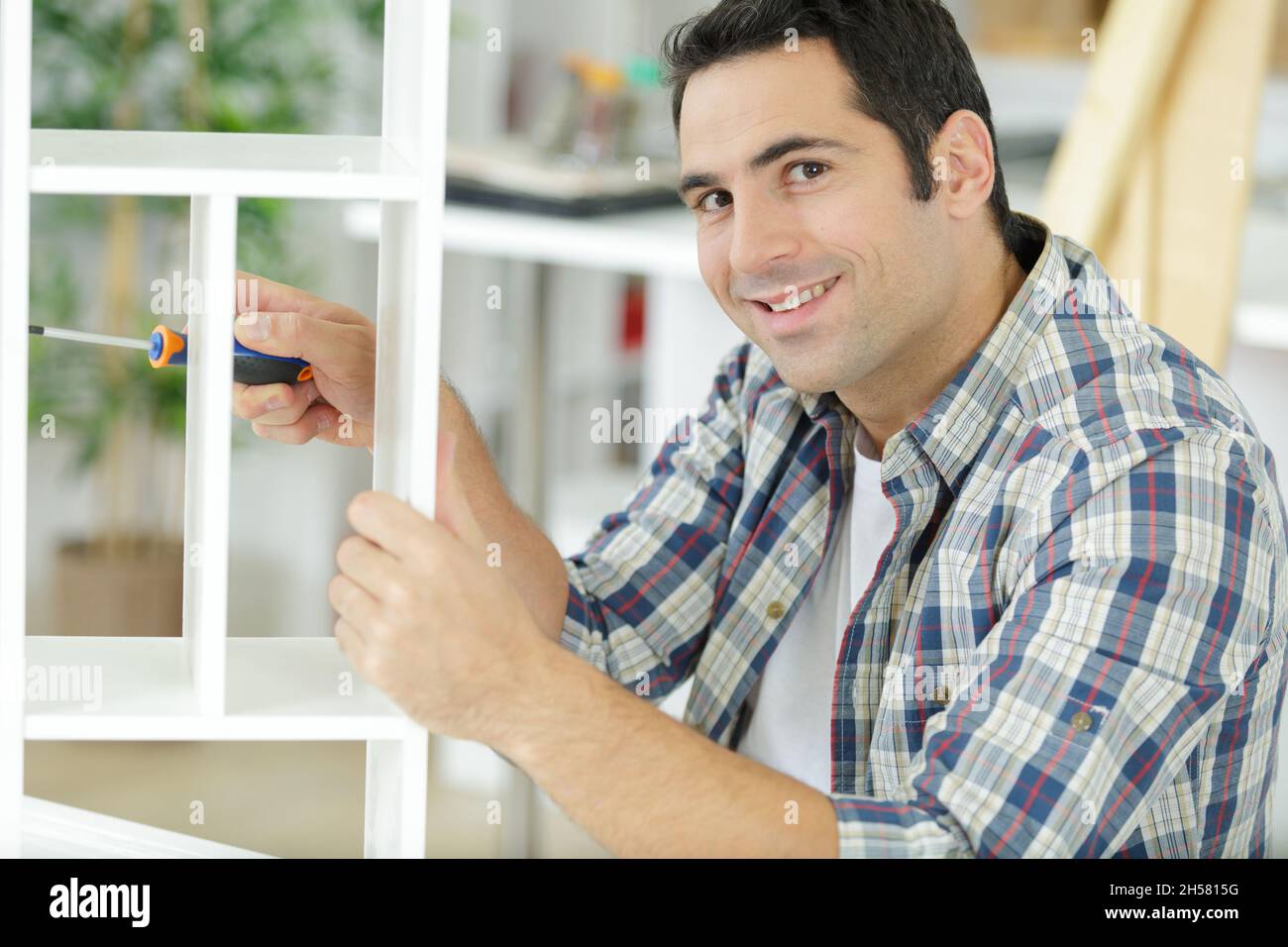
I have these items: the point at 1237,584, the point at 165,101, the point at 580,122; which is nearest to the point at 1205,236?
the point at 1237,584

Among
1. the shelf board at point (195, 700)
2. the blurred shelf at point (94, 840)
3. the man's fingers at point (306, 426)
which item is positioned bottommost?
the blurred shelf at point (94, 840)

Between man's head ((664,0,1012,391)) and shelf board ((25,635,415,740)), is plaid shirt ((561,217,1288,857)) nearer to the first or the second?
man's head ((664,0,1012,391))

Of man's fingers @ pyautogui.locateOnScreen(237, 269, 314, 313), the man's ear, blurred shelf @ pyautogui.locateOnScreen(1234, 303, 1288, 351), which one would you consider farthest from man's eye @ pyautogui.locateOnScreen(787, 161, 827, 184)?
blurred shelf @ pyautogui.locateOnScreen(1234, 303, 1288, 351)

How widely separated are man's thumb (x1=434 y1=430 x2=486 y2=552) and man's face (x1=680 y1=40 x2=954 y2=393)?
383 mm

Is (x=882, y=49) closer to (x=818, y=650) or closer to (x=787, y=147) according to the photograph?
(x=787, y=147)

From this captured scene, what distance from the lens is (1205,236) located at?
1.65 metres

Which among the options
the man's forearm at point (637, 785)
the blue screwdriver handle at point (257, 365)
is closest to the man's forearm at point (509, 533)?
the blue screwdriver handle at point (257, 365)

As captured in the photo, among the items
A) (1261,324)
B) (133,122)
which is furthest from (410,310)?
(133,122)

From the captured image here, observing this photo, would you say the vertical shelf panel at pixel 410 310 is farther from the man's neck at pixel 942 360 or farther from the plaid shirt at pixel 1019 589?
the man's neck at pixel 942 360

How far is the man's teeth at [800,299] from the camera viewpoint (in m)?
1.18

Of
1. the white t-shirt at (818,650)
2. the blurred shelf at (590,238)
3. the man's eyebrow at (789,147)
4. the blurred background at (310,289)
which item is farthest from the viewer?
the blurred background at (310,289)

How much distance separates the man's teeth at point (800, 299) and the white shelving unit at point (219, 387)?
0.34 m

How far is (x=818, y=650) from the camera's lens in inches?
50.3
